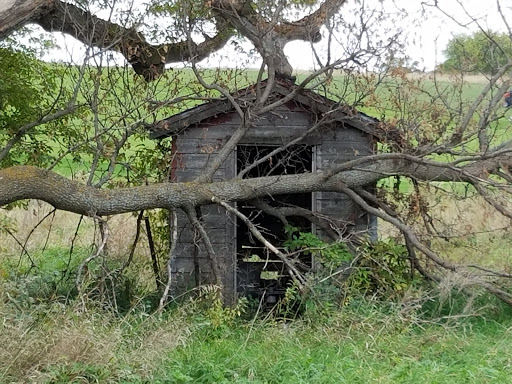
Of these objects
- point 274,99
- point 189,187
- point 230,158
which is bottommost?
point 189,187

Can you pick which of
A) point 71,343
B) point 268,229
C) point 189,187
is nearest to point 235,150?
point 189,187

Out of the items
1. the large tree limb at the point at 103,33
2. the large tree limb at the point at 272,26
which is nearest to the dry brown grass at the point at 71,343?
the large tree limb at the point at 103,33

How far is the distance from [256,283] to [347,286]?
307 cm

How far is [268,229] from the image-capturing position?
11633mm

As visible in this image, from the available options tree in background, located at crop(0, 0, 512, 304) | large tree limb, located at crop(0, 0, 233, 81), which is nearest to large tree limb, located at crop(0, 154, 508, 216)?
tree in background, located at crop(0, 0, 512, 304)

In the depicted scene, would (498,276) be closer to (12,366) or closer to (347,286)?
(347,286)

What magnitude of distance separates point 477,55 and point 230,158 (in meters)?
3.69

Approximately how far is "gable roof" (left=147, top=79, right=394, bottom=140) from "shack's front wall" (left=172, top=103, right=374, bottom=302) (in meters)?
0.20

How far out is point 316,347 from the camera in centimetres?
745

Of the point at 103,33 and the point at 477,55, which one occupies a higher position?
the point at 103,33

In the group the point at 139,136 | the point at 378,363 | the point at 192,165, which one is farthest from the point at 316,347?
the point at 139,136

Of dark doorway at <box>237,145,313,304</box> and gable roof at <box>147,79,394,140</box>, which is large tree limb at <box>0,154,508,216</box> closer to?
gable roof at <box>147,79,394,140</box>

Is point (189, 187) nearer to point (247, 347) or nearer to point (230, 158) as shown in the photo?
point (230, 158)

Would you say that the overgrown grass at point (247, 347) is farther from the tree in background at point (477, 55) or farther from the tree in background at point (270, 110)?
the tree in background at point (477, 55)
